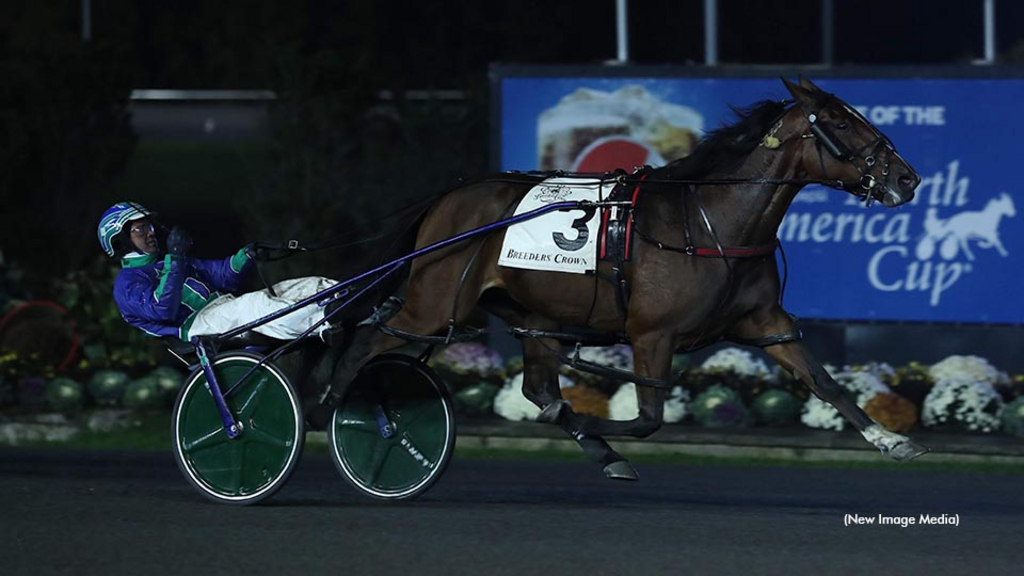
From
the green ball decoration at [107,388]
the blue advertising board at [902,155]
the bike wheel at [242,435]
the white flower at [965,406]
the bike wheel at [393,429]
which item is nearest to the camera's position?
the bike wheel at [242,435]

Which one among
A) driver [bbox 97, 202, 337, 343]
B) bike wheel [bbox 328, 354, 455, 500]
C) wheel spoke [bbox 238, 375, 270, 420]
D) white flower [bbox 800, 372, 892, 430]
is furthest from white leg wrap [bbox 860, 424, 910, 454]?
white flower [bbox 800, 372, 892, 430]

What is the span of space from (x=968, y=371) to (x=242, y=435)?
5180 millimetres

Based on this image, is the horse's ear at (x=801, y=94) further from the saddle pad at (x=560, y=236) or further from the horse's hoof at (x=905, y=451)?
the horse's hoof at (x=905, y=451)

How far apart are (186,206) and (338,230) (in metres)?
15.1

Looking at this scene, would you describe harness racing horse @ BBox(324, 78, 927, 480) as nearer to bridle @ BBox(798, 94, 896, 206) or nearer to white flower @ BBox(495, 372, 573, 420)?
bridle @ BBox(798, 94, 896, 206)

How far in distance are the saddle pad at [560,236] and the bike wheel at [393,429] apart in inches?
27.6

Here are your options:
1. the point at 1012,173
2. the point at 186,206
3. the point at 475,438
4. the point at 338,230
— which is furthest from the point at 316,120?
the point at 186,206

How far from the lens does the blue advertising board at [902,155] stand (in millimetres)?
12422

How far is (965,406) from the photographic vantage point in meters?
11.8

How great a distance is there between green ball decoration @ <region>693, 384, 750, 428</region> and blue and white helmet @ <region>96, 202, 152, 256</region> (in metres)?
4.28

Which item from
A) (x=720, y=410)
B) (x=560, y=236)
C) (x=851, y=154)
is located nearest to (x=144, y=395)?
(x=720, y=410)

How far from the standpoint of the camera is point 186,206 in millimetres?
31578

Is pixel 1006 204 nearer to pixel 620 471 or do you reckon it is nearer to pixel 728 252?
pixel 728 252

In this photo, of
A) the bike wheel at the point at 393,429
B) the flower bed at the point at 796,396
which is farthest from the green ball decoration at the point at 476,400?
the bike wheel at the point at 393,429
